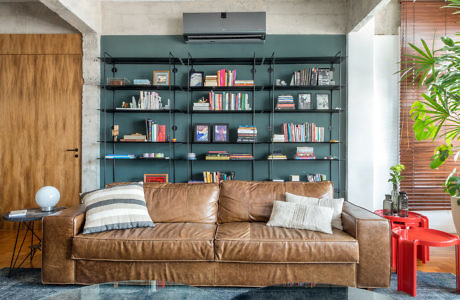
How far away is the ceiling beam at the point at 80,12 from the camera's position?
10.8ft

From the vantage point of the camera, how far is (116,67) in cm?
420

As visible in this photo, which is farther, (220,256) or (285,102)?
(285,102)

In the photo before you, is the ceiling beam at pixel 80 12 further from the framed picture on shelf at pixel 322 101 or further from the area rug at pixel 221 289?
the framed picture on shelf at pixel 322 101

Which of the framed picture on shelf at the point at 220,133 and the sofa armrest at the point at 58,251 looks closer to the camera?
the sofa armrest at the point at 58,251

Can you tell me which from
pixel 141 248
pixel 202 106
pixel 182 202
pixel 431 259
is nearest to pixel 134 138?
pixel 202 106

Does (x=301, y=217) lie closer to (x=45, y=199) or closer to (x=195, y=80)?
(x=45, y=199)

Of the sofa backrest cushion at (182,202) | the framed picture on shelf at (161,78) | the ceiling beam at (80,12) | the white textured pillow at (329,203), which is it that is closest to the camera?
the white textured pillow at (329,203)

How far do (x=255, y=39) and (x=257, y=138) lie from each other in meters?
1.39

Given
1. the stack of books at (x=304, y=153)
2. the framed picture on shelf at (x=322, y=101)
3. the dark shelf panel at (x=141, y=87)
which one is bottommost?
the stack of books at (x=304, y=153)

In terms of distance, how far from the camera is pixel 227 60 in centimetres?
404

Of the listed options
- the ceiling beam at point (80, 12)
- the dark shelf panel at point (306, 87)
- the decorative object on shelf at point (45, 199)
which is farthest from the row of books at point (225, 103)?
the decorative object on shelf at point (45, 199)

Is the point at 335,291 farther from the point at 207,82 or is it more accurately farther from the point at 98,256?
the point at 207,82

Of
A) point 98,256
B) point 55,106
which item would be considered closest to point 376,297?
point 98,256

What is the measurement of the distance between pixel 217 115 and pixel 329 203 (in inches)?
84.3
